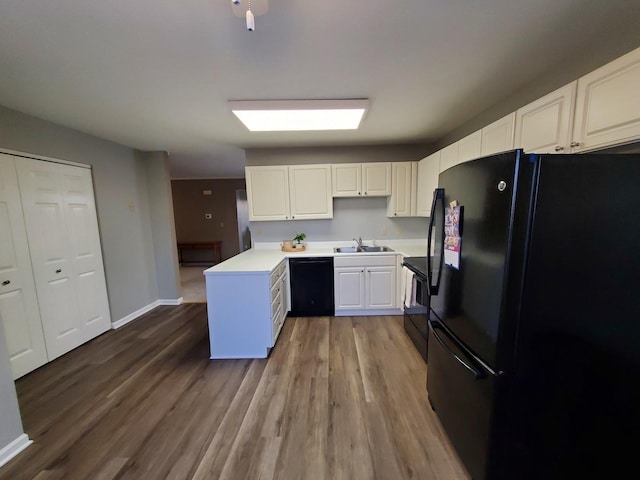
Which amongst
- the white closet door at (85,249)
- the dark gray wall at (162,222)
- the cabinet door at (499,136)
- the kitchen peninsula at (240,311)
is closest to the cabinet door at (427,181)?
the cabinet door at (499,136)

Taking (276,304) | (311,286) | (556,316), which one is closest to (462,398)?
Answer: (556,316)

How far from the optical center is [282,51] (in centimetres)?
147

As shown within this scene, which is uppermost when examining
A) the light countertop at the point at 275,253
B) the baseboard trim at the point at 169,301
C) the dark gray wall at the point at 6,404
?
the light countertop at the point at 275,253

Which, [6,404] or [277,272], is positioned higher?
[277,272]

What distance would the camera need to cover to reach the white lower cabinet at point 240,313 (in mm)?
2422

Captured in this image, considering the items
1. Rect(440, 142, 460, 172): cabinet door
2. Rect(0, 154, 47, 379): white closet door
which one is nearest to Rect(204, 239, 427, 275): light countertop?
Rect(440, 142, 460, 172): cabinet door

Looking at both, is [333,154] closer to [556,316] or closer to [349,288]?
[349,288]

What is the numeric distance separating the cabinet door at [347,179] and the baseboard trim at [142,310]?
3.19m

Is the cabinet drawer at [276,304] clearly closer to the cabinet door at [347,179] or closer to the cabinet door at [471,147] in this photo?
the cabinet door at [347,179]

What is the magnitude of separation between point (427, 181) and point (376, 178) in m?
0.68

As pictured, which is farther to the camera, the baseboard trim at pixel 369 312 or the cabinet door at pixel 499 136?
the baseboard trim at pixel 369 312

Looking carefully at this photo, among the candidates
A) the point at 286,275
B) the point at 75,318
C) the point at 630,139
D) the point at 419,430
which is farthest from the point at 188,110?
the point at 419,430

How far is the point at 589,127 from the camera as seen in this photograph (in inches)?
47.6

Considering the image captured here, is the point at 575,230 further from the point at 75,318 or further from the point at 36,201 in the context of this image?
the point at 75,318
